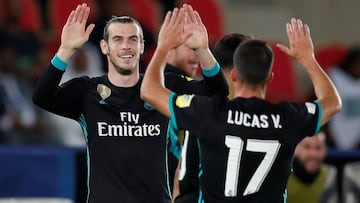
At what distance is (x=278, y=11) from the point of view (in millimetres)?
15594

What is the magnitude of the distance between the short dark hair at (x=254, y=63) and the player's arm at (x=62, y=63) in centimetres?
99

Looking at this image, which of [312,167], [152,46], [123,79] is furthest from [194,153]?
[152,46]

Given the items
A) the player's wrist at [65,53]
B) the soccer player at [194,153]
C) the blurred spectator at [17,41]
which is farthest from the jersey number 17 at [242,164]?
the blurred spectator at [17,41]

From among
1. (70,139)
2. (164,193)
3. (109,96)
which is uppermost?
(109,96)

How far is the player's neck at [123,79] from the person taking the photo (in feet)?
24.4

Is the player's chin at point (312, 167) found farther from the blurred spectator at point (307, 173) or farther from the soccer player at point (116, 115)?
the soccer player at point (116, 115)

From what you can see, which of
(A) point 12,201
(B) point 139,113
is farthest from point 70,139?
(B) point 139,113

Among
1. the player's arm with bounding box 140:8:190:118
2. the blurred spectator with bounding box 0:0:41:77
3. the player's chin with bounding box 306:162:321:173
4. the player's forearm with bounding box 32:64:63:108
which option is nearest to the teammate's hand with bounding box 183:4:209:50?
the player's arm with bounding box 140:8:190:118

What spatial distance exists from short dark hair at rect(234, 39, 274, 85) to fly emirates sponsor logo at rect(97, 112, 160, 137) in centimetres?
104

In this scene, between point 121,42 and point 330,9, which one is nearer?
point 121,42

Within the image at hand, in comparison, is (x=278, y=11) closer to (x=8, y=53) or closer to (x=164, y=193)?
(x=8, y=53)

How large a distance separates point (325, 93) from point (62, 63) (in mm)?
1609

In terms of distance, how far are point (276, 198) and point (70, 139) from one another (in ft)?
21.3

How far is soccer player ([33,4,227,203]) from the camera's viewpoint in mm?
7223
